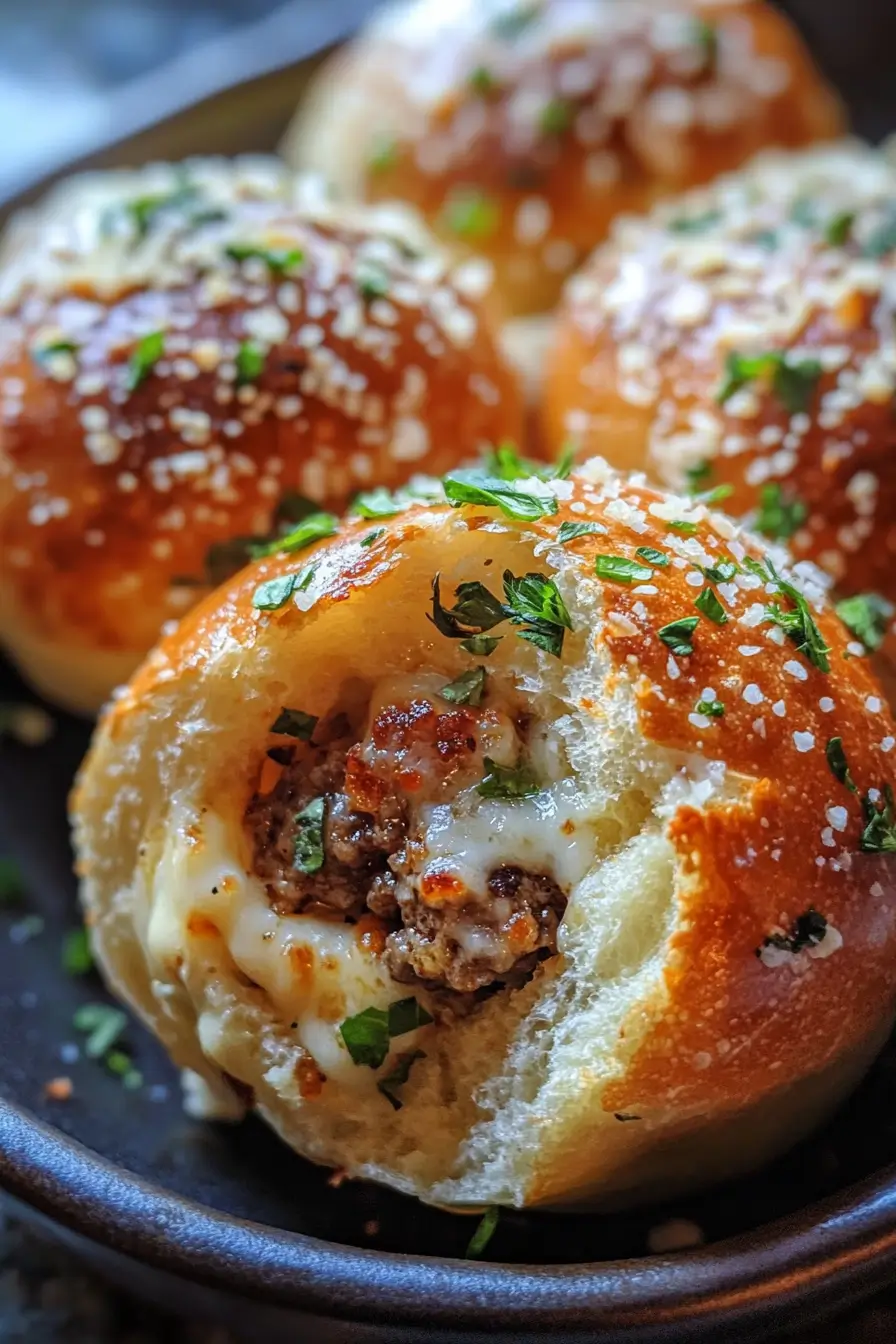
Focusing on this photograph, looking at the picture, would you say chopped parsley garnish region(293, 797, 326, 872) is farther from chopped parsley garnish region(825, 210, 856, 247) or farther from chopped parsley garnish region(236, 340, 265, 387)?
chopped parsley garnish region(825, 210, 856, 247)

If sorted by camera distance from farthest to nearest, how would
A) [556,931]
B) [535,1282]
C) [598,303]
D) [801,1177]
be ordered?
[598,303] < [801,1177] < [556,931] < [535,1282]

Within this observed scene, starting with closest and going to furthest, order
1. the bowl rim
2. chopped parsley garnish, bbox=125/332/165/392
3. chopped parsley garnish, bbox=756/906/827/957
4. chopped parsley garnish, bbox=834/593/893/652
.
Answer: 1. the bowl rim
2. chopped parsley garnish, bbox=756/906/827/957
3. chopped parsley garnish, bbox=834/593/893/652
4. chopped parsley garnish, bbox=125/332/165/392

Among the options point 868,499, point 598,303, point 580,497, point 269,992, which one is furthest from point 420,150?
point 269,992

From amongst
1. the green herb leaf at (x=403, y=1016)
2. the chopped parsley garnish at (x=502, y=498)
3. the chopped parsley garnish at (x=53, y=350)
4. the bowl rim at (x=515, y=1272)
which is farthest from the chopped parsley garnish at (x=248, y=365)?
the bowl rim at (x=515, y=1272)

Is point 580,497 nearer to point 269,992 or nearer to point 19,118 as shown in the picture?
point 269,992

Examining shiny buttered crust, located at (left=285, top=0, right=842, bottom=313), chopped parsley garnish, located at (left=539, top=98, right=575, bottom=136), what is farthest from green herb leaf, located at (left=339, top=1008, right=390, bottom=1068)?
chopped parsley garnish, located at (left=539, top=98, right=575, bottom=136)

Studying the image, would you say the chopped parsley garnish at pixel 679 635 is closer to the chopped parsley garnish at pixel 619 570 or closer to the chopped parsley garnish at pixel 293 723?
the chopped parsley garnish at pixel 619 570
